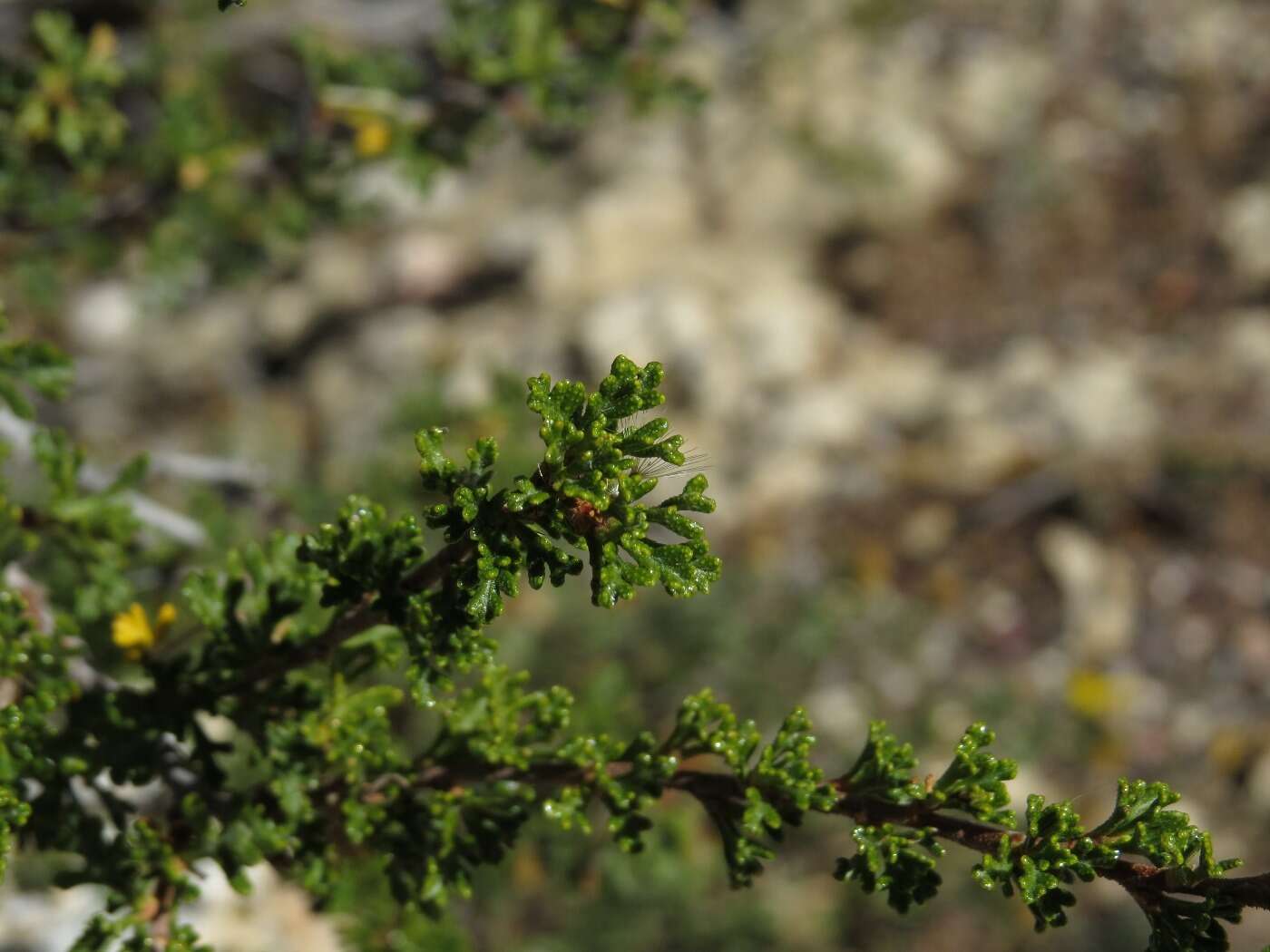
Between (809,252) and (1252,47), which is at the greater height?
(1252,47)

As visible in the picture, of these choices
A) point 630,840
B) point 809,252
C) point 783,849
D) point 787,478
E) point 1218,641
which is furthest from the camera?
point 809,252

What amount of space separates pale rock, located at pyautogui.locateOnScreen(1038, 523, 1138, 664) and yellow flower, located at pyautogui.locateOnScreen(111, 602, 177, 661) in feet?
16.1

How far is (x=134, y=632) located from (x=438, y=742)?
0.71 metres

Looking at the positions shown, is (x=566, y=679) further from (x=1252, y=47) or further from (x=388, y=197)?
(x=1252, y=47)

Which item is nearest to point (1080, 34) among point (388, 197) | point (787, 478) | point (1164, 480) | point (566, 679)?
point (1164, 480)

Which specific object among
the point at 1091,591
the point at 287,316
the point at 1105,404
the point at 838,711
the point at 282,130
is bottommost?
the point at 838,711

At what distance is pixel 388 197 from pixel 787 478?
10.2ft

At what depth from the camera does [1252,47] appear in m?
7.30

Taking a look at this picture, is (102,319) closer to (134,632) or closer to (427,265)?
(427,265)

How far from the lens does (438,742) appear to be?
7.44ft

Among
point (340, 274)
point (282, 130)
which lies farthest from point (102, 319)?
point (282, 130)

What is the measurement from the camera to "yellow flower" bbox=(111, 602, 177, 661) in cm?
242

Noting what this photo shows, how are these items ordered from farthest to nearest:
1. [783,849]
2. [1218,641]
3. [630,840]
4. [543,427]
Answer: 1. [1218,641]
2. [783,849]
3. [630,840]
4. [543,427]

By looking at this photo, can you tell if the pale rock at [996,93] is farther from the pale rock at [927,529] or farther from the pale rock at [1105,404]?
the pale rock at [927,529]
